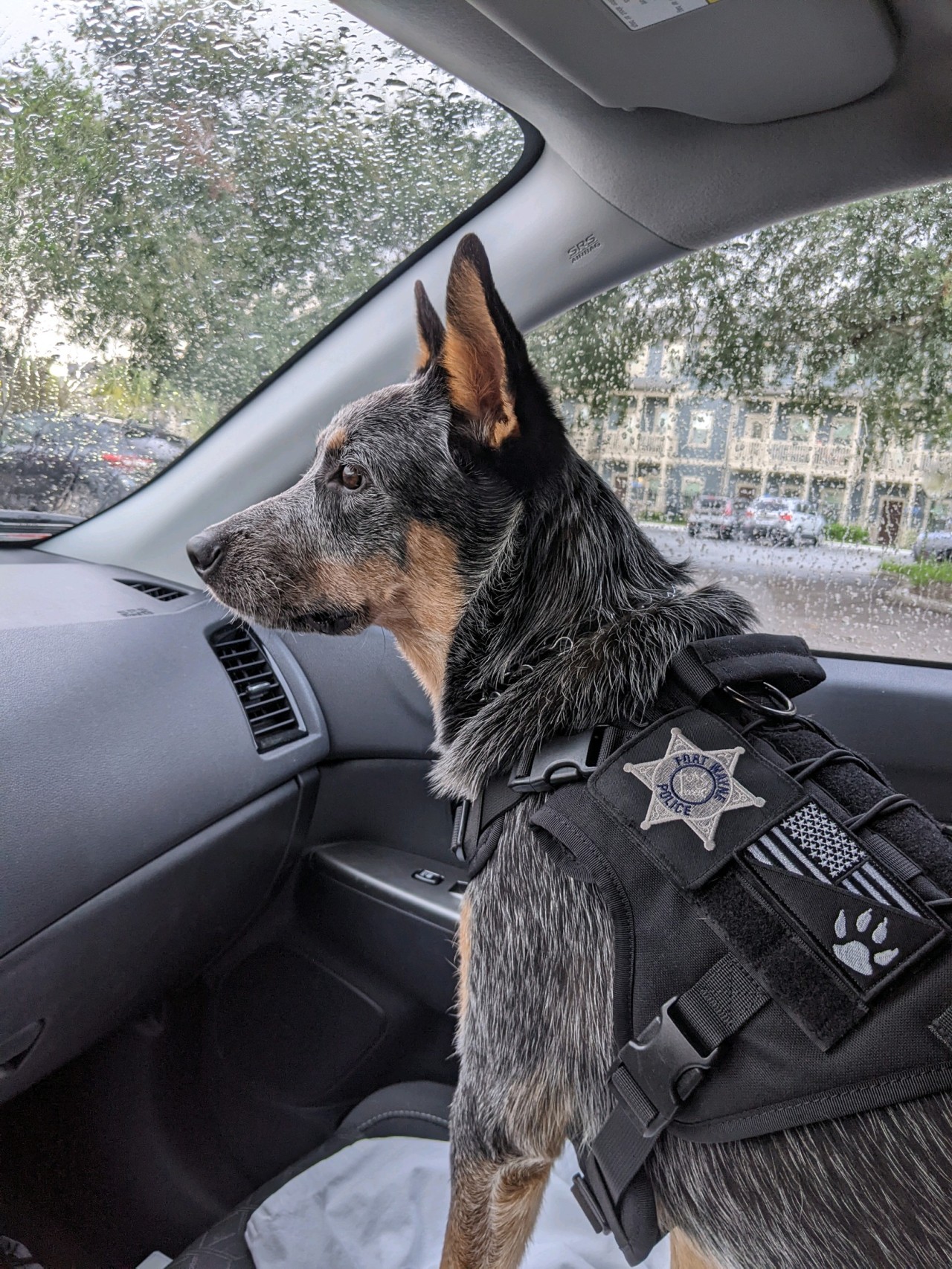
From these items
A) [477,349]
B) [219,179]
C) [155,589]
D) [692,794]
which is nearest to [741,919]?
[692,794]

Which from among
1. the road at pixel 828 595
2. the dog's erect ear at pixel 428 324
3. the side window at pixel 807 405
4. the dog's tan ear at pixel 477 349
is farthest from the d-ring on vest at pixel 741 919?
the road at pixel 828 595

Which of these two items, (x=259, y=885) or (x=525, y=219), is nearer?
(x=525, y=219)

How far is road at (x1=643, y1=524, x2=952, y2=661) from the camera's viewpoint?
2230 mm

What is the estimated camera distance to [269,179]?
2.05 meters

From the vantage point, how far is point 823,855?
1.05 m

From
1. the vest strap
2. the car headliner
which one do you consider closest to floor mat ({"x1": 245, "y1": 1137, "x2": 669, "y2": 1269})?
the vest strap

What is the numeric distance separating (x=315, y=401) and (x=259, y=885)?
133 cm

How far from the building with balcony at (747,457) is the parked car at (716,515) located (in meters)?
0.02

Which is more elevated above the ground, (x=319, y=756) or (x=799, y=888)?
(x=799, y=888)

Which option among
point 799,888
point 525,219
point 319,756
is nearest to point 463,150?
point 525,219

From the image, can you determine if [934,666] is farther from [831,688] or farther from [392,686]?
[392,686]

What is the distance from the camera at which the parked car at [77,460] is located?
2.14 metres

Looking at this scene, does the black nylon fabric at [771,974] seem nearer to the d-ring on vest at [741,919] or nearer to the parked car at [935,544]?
the d-ring on vest at [741,919]

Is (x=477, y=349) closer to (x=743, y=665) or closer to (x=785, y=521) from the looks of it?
(x=743, y=665)
